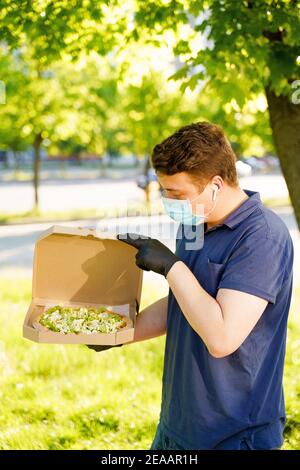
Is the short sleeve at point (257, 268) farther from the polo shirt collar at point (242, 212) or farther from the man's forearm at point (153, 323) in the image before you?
the man's forearm at point (153, 323)

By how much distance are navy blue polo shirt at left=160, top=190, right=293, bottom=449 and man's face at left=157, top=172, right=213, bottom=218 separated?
9cm

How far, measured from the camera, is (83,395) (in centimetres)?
468

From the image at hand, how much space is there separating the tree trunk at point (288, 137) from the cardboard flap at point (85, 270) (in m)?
1.99

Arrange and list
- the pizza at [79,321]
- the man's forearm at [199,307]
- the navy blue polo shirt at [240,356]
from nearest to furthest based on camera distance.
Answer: the man's forearm at [199,307]
the navy blue polo shirt at [240,356]
the pizza at [79,321]

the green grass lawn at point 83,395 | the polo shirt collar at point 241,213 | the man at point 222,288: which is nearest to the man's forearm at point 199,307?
the man at point 222,288

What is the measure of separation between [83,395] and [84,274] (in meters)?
2.47

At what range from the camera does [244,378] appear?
1.96 metres

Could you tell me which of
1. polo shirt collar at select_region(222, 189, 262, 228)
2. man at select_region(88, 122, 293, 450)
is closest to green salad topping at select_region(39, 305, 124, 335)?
man at select_region(88, 122, 293, 450)

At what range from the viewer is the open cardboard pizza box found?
2381 mm

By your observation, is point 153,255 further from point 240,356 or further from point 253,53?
point 253,53

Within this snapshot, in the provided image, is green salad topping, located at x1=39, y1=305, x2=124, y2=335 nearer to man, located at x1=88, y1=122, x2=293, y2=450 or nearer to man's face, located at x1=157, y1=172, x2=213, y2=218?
man, located at x1=88, y1=122, x2=293, y2=450

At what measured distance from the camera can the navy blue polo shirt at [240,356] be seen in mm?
1874

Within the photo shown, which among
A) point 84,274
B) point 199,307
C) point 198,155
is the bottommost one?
point 84,274

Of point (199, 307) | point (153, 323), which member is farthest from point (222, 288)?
point (153, 323)
